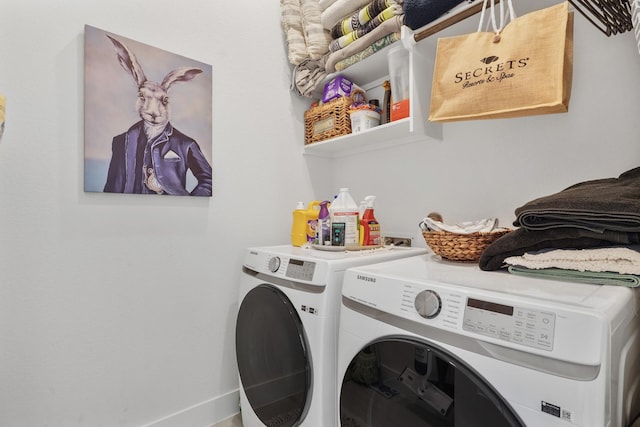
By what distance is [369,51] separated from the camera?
5.00ft

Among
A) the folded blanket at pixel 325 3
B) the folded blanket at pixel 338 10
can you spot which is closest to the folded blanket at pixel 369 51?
the folded blanket at pixel 338 10

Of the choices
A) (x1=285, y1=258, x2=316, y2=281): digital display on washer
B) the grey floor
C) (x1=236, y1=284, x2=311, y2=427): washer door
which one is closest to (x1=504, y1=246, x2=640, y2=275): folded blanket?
(x1=285, y1=258, x2=316, y2=281): digital display on washer

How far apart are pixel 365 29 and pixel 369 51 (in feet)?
0.32

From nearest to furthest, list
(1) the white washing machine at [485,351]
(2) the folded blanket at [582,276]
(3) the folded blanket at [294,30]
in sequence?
1. (1) the white washing machine at [485,351]
2. (2) the folded blanket at [582,276]
3. (3) the folded blanket at [294,30]

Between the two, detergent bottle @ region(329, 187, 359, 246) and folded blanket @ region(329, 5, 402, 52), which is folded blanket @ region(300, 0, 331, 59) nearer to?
folded blanket @ region(329, 5, 402, 52)

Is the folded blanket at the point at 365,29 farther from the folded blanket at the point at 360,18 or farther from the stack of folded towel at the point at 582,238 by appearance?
the stack of folded towel at the point at 582,238

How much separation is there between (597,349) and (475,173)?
3.32ft

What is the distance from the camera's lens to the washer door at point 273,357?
1114mm

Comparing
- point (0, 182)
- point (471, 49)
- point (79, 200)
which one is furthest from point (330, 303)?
point (0, 182)

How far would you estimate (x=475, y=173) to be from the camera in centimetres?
143

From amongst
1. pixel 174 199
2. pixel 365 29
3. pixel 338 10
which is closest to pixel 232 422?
pixel 174 199

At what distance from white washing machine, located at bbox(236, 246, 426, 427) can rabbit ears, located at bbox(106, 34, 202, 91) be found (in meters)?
0.86

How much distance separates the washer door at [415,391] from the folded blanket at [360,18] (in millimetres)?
1365

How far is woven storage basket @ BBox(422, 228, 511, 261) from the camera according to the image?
3.55 ft
